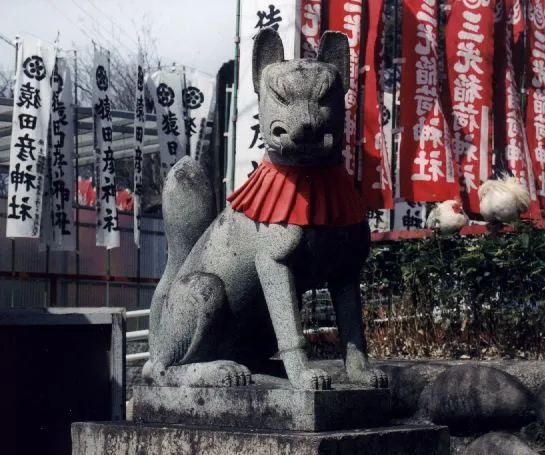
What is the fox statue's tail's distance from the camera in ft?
20.7

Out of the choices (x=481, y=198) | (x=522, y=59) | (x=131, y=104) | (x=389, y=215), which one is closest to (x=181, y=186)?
(x=481, y=198)

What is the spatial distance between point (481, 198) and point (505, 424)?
4.05 m

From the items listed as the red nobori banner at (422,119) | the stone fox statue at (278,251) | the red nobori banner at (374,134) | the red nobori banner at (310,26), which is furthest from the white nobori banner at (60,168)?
the stone fox statue at (278,251)

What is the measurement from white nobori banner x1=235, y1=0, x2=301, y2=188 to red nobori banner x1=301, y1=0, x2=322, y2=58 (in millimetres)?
76

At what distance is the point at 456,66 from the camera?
12.9m

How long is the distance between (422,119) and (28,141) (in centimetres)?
669

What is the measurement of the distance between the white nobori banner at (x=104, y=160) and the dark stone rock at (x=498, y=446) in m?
10.6

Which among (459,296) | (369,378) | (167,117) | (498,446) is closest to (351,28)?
(459,296)

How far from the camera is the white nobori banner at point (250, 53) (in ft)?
39.4

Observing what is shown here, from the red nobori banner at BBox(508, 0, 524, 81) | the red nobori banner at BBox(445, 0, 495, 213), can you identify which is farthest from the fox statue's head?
the red nobori banner at BBox(508, 0, 524, 81)

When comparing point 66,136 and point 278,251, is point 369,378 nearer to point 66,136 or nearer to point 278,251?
point 278,251

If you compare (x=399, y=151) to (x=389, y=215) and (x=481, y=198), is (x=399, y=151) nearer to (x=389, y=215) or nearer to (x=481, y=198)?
(x=481, y=198)

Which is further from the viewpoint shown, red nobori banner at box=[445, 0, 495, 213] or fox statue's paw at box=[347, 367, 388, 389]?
red nobori banner at box=[445, 0, 495, 213]

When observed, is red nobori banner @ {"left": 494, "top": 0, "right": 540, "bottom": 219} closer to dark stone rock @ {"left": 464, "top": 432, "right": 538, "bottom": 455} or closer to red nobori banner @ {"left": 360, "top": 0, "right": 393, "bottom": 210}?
red nobori banner @ {"left": 360, "top": 0, "right": 393, "bottom": 210}
